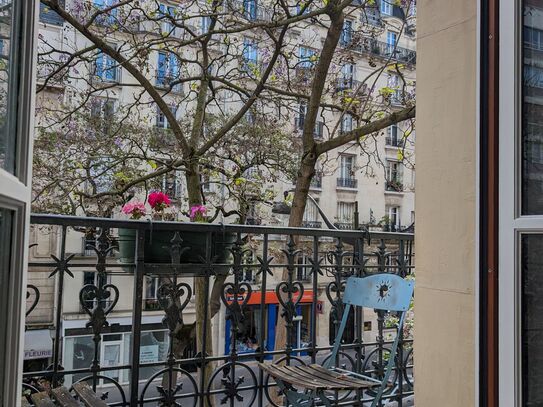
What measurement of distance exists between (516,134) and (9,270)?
3.92 ft

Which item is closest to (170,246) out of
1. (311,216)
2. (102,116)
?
(102,116)

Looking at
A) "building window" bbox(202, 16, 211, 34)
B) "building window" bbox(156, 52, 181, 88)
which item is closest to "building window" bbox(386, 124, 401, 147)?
"building window" bbox(202, 16, 211, 34)

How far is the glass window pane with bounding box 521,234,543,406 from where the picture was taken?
1195 millimetres

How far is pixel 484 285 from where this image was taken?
1320 mm

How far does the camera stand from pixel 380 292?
8.64ft

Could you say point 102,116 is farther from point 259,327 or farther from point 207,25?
point 259,327

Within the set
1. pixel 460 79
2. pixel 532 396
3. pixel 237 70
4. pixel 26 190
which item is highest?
pixel 237 70

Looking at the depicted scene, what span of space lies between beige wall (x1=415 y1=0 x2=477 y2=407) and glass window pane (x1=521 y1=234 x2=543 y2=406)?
0.83 ft

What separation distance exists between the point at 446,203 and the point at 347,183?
13.8m

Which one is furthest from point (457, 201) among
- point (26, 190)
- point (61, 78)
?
point (61, 78)

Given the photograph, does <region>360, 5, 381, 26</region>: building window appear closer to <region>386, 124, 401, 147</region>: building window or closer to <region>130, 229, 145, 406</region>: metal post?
<region>130, 229, 145, 406</region>: metal post

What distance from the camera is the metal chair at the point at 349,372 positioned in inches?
87.0

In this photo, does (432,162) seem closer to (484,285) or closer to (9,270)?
(484,285)

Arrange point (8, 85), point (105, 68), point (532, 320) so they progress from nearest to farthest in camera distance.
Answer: point (8, 85), point (532, 320), point (105, 68)
